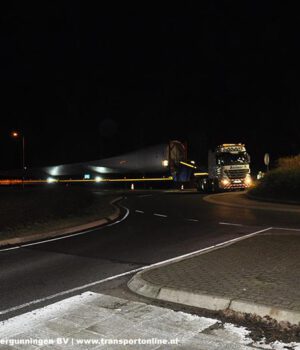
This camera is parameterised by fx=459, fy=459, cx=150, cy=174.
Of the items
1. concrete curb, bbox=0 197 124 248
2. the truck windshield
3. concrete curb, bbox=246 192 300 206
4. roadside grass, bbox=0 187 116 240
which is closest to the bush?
concrete curb, bbox=246 192 300 206

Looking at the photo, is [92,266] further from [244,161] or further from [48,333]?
[244,161]

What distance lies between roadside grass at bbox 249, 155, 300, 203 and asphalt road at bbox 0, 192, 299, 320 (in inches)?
248

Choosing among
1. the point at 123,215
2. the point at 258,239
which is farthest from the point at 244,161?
the point at 258,239

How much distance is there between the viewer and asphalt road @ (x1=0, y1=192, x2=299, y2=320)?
298 inches

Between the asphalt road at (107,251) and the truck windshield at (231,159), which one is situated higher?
the truck windshield at (231,159)

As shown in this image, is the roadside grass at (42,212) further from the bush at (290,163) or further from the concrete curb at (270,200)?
the bush at (290,163)

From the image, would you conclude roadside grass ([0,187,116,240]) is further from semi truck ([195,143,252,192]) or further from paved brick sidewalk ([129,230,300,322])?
semi truck ([195,143,252,192])

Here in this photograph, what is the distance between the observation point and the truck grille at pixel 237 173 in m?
33.6

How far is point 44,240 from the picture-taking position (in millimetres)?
13008

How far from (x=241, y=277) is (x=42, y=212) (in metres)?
10.9

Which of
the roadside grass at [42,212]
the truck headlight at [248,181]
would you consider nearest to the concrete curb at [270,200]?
the truck headlight at [248,181]

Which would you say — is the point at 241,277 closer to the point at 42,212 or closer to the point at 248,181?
the point at 42,212

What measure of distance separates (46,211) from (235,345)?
13086mm

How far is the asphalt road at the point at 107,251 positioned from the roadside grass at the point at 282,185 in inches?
248
